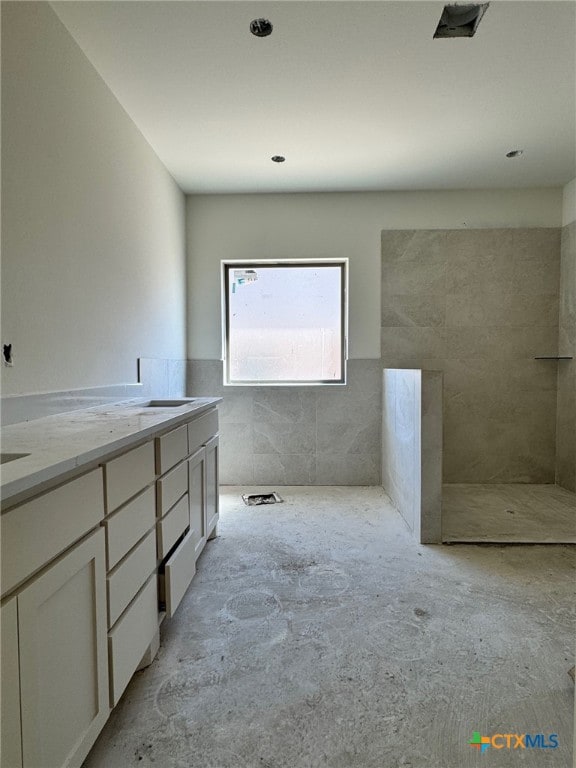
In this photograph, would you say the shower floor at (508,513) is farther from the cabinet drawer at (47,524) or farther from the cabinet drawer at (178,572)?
the cabinet drawer at (47,524)

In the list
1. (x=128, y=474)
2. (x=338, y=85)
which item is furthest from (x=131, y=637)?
(x=338, y=85)

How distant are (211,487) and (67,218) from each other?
1558 millimetres

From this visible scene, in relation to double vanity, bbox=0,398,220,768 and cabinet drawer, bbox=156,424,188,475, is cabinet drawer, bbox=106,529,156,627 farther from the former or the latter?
cabinet drawer, bbox=156,424,188,475

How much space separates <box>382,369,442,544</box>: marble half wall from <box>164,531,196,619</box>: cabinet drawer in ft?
4.60

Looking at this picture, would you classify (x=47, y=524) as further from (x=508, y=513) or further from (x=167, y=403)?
(x=508, y=513)

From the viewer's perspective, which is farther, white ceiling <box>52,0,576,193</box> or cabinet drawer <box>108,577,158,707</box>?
white ceiling <box>52,0,576,193</box>

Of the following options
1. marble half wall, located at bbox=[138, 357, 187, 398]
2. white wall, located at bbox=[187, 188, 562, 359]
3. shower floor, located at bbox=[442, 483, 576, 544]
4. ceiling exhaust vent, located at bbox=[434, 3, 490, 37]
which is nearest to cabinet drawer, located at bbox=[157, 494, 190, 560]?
marble half wall, located at bbox=[138, 357, 187, 398]

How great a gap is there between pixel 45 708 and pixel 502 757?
1.19 m

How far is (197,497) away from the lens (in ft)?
6.73

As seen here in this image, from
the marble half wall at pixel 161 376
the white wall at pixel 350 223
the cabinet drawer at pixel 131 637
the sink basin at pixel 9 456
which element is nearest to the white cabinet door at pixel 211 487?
the marble half wall at pixel 161 376

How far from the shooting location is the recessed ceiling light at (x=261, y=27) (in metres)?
1.78

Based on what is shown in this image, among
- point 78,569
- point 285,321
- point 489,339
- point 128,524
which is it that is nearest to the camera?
point 78,569

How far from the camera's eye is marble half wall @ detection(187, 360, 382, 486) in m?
3.67

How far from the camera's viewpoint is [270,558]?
7.46 feet
